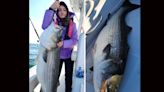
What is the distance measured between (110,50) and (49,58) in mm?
427

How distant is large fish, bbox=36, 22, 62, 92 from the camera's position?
8.82 feet

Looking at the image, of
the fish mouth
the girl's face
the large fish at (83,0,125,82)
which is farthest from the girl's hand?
the fish mouth

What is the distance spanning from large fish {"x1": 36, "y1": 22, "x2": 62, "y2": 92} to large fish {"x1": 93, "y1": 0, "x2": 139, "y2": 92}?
271 millimetres

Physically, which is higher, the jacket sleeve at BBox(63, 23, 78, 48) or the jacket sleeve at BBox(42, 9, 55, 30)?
the jacket sleeve at BBox(42, 9, 55, 30)

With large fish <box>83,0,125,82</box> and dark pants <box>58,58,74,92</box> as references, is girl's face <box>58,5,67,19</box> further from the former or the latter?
dark pants <box>58,58,74,92</box>

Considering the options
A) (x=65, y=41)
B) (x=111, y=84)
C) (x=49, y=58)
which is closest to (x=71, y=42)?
(x=65, y=41)

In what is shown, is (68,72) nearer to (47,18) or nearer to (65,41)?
(65,41)

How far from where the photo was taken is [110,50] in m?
2.70

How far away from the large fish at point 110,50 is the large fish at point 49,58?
0.27 meters

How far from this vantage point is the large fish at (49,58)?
106 inches
